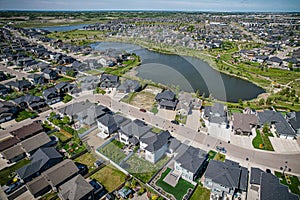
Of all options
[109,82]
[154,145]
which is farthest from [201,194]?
[109,82]

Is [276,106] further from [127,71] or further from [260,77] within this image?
[127,71]

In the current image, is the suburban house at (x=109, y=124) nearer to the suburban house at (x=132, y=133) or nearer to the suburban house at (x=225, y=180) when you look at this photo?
the suburban house at (x=132, y=133)

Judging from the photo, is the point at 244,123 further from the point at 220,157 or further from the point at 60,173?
the point at 60,173

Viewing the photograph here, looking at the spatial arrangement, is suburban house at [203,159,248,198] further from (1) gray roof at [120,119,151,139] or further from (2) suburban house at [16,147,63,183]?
(2) suburban house at [16,147,63,183]

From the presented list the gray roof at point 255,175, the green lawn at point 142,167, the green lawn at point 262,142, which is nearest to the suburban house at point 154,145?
the green lawn at point 142,167


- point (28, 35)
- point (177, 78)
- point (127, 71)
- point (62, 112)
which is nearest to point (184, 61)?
point (177, 78)

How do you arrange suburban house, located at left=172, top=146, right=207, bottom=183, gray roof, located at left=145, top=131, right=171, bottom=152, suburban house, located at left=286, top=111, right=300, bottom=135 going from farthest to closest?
suburban house, located at left=286, top=111, right=300, bottom=135
gray roof, located at left=145, top=131, right=171, bottom=152
suburban house, located at left=172, top=146, right=207, bottom=183

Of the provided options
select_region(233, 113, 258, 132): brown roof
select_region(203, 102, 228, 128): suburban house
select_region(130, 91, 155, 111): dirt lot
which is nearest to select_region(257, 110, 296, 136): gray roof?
select_region(233, 113, 258, 132): brown roof
